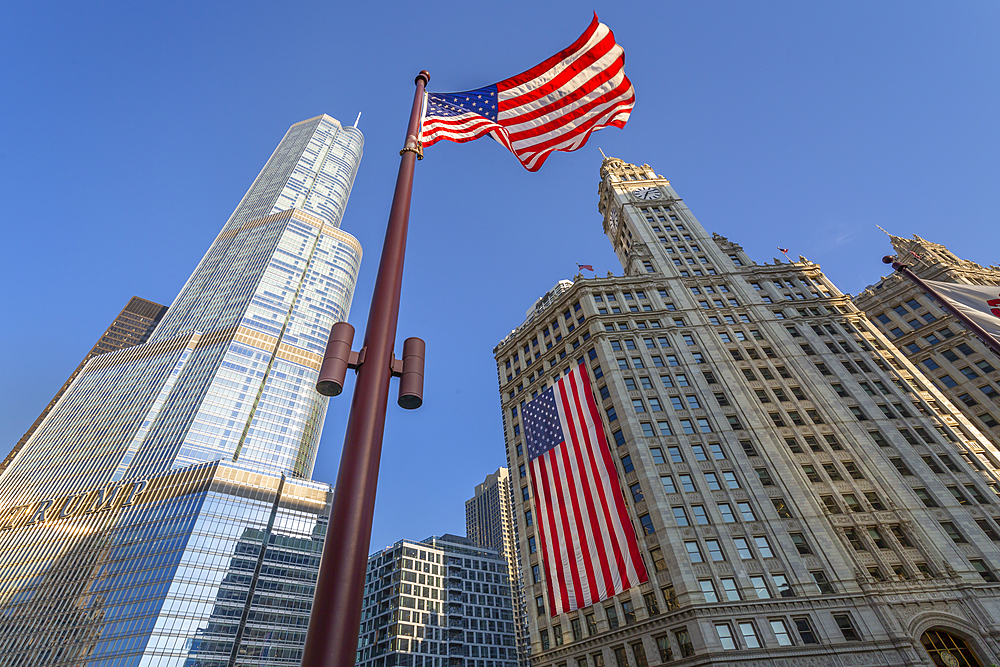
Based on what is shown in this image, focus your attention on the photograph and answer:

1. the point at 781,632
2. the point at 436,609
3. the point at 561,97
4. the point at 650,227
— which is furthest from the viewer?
the point at 436,609

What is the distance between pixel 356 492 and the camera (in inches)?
289

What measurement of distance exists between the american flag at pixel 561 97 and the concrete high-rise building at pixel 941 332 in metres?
77.7

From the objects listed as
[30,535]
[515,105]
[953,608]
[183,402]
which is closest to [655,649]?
[953,608]

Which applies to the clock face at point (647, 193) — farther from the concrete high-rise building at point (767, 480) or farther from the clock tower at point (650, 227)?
the concrete high-rise building at point (767, 480)

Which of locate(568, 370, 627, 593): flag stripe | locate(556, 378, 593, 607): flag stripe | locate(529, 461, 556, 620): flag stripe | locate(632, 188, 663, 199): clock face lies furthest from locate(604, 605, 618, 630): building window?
locate(632, 188, 663, 199): clock face

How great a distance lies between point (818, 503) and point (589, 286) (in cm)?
3965

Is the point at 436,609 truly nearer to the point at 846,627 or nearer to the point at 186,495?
the point at 186,495

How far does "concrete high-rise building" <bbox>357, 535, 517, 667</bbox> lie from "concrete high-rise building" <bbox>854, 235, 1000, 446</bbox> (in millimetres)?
121493

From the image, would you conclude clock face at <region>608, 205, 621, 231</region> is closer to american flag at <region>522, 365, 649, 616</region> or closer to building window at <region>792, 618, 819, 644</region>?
american flag at <region>522, 365, 649, 616</region>

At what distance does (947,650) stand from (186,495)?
12995 cm

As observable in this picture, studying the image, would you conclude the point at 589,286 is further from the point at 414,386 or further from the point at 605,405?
→ the point at 414,386

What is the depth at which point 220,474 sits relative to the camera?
124 meters

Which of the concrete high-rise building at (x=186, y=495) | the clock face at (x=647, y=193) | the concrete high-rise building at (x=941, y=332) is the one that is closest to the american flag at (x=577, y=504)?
the clock face at (x=647, y=193)

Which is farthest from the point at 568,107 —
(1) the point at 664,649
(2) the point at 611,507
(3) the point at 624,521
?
(1) the point at 664,649
